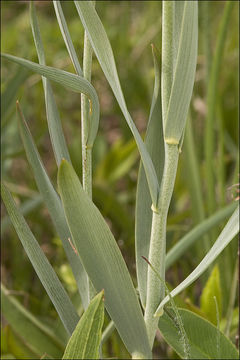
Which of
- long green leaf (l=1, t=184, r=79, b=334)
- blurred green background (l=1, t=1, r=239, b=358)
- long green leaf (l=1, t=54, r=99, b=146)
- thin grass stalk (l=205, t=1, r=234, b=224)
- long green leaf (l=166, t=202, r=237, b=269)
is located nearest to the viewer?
long green leaf (l=1, t=54, r=99, b=146)

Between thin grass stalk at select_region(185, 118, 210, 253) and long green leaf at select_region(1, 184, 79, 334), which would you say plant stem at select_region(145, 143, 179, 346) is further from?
thin grass stalk at select_region(185, 118, 210, 253)

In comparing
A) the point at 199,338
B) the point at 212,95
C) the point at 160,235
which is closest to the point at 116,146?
the point at 212,95

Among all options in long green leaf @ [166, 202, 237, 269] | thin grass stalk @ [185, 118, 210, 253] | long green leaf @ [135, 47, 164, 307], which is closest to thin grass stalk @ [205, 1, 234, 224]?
thin grass stalk @ [185, 118, 210, 253]

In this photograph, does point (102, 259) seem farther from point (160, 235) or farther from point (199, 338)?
point (199, 338)

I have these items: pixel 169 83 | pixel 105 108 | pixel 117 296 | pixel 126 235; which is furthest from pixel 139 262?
pixel 105 108

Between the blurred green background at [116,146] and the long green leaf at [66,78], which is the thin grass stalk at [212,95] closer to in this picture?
the blurred green background at [116,146]
